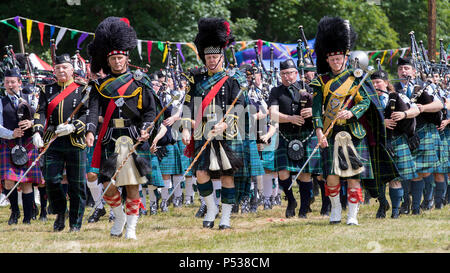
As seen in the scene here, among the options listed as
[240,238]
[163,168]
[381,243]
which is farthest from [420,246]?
[163,168]

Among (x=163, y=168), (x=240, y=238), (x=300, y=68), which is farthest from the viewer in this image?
(x=163, y=168)

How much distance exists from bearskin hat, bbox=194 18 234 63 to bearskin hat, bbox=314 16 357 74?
96cm

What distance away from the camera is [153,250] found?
649 centimetres

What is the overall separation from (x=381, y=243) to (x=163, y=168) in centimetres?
507

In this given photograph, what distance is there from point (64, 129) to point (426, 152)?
4.51 meters

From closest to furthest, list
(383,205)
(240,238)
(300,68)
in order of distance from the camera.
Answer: (240,238) → (383,205) → (300,68)

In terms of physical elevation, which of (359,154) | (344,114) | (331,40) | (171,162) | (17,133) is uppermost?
(331,40)

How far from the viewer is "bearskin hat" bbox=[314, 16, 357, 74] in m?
7.97

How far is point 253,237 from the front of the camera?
7242 millimetres

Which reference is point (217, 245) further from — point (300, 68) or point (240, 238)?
point (300, 68)

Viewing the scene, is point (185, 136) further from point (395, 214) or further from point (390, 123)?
point (395, 214)

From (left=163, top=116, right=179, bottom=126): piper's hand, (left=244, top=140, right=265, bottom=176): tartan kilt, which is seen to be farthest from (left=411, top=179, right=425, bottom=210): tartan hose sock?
(left=163, top=116, right=179, bottom=126): piper's hand

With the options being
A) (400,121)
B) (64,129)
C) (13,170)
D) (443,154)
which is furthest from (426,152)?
(13,170)

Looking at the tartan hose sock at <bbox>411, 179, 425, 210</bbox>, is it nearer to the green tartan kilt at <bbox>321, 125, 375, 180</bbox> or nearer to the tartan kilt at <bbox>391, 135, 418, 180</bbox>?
the tartan kilt at <bbox>391, 135, 418, 180</bbox>
